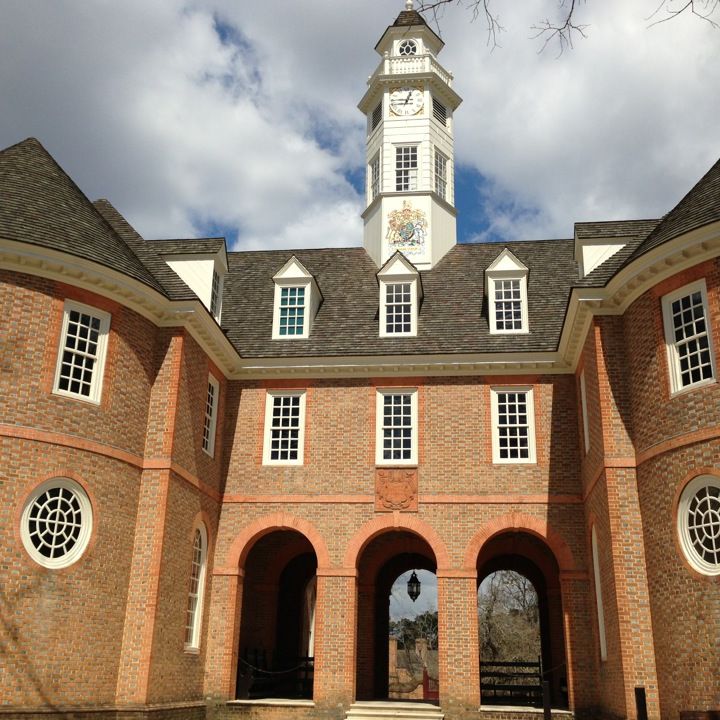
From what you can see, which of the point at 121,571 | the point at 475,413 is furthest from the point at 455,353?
the point at 121,571

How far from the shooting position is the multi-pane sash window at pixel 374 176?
28.8 m

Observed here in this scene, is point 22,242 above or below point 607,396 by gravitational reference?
→ above

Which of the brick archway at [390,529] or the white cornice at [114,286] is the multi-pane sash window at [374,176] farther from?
the brick archway at [390,529]

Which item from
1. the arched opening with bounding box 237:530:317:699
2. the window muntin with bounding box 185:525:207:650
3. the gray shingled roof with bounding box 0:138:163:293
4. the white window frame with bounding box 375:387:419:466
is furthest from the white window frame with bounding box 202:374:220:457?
the white window frame with bounding box 375:387:419:466

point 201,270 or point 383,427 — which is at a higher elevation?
point 201,270

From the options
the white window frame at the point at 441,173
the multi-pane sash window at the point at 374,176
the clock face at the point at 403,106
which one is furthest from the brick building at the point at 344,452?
the clock face at the point at 403,106

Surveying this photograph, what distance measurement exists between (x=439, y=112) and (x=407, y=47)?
281 centimetres

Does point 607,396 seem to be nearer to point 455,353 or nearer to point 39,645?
point 455,353

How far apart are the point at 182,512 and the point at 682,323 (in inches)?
459

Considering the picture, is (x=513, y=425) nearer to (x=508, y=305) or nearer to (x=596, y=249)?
(x=508, y=305)

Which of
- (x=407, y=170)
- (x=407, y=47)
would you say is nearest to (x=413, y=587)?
(x=407, y=170)

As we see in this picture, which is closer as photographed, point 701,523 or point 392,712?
point 701,523

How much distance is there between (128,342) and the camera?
17.8 metres

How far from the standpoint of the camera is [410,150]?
28562mm
